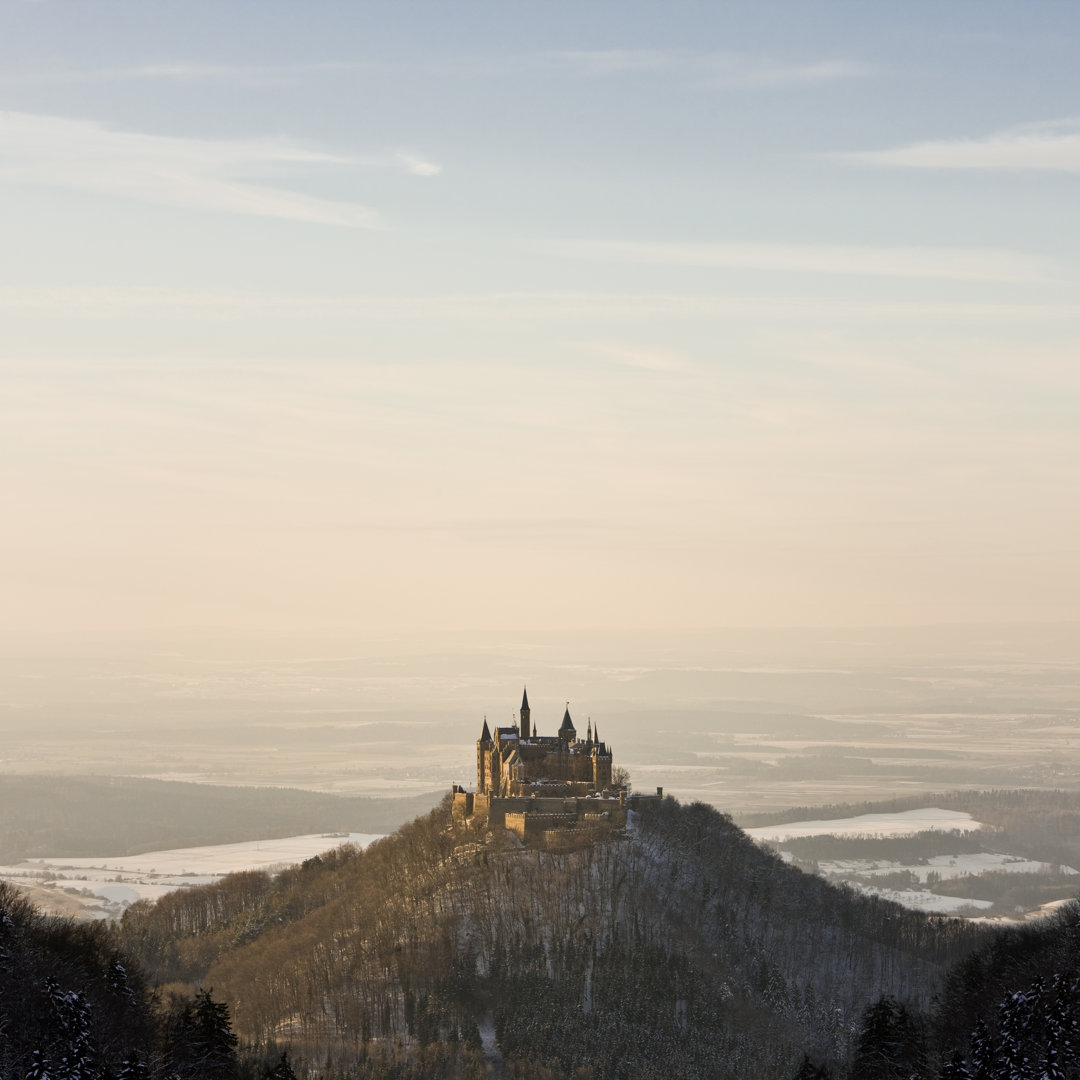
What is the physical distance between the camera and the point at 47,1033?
8775 cm

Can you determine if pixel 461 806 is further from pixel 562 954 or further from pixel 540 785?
pixel 562 954

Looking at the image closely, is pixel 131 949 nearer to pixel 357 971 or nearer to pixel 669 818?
pixel 357 971

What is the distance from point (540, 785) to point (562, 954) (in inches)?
881

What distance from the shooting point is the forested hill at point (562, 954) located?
132375 mm

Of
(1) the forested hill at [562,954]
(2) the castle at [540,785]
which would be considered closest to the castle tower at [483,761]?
(2) the castle at [540,785]

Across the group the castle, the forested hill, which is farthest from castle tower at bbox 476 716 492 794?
the forested hill

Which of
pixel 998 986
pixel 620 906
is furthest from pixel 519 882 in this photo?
pixel 998 986

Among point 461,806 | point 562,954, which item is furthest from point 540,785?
point 562,954

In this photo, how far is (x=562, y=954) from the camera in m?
142

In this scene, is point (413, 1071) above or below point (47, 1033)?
below

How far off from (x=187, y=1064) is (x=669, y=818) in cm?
7556

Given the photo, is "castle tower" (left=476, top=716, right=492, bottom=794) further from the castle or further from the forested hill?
the forested hill

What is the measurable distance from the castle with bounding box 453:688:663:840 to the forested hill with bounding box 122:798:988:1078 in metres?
2.73

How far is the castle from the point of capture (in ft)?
522
